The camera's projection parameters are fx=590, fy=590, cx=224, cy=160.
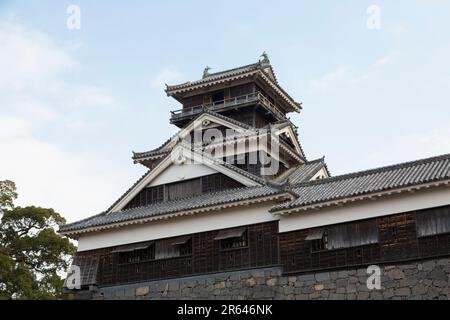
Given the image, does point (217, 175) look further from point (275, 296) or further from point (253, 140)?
point (275, 296)

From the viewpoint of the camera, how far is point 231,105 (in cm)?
3316

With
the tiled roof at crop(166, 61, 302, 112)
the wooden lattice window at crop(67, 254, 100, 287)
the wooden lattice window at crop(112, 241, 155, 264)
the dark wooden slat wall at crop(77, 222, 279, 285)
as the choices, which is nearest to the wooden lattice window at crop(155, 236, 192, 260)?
the dark wooden slat wall at crop(77, 222, 279, 285)

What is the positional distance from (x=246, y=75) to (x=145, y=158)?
7357 mm

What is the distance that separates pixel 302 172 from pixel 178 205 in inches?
289

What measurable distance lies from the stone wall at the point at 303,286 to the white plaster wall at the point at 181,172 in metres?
5.34

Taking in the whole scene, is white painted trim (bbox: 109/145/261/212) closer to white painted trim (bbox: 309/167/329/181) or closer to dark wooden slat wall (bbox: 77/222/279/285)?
dark wooden slat wall (bbox: 77/222/279/285)

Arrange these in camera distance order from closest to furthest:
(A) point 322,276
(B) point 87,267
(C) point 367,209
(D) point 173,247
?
(C) point 367,209 → (A) point 322,276 → (D) point 173,247 → (B) point 87,267

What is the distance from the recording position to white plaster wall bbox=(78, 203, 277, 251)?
2420 centimetres

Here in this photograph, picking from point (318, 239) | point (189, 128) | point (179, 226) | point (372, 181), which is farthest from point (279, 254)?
point (189, 128)

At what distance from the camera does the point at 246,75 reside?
33.4 m

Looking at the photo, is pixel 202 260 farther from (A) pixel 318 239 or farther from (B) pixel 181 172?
(B) pixel 181 172

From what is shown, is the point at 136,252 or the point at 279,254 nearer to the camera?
the point at 279,254

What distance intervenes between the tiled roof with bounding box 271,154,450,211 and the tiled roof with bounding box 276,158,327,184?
287 centimetres
